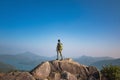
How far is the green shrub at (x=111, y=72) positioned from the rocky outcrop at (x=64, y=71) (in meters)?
1.42

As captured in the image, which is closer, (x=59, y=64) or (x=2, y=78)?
(x=2, y=78)

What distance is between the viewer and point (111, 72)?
24359 mm

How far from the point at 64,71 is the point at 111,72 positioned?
6.66m

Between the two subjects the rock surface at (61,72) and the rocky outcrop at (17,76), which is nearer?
the rocky outcrop at (17,76)

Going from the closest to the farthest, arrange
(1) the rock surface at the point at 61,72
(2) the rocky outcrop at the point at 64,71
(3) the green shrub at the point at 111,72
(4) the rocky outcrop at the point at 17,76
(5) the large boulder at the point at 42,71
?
(4) the rocky outcrop at the point at 17,76 < (1) the rock surface at the point at 61,72 < (5) the large boulder at the point at 42,71 < (2) the rocky outcrop at the point at 64,71 < (3) the green shrub at the point at 111,72

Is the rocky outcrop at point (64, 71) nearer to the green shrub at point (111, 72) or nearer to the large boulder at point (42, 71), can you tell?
the large boulder at point (42, 71)

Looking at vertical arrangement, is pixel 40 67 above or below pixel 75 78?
above

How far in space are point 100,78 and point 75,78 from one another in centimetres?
354

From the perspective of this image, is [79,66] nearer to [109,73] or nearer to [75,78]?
[75,78]

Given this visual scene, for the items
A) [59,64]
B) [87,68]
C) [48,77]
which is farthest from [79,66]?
[48,77]

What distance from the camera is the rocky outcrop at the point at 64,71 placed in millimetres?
22562

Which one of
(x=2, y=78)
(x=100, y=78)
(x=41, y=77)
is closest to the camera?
(x=2, y=78)

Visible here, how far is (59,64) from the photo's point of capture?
24.5 meters

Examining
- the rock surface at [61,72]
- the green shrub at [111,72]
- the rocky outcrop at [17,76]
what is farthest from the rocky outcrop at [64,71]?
the green shrub at [111,72]
